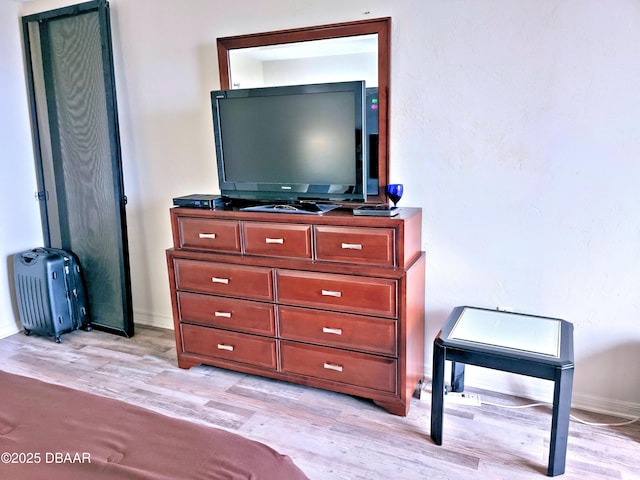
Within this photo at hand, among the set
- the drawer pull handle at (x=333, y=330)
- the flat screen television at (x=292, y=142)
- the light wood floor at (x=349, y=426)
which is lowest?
the light wood floor at (x=349, y=426)

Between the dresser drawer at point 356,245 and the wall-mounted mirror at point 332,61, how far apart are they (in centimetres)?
40

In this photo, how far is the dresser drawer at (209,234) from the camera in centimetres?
262

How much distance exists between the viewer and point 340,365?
2.46 meters

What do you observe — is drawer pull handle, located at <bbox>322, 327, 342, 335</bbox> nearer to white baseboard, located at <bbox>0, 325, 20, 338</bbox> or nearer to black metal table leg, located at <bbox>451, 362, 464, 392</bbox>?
black metal table leg, located at <bbox>451, 362, 464, 392</bbox>

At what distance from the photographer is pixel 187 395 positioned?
8.56 feet

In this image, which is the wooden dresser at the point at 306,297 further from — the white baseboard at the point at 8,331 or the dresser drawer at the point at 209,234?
the white baseboard at the point at 8,331

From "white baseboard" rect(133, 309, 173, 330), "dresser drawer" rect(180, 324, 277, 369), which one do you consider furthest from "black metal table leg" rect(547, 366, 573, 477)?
"white baseboard" rect(133, 309, 173, 330)

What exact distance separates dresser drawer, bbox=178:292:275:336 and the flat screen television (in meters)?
0.61

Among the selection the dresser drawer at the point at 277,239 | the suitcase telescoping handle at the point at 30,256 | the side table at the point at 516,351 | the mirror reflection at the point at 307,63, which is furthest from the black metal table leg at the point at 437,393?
the suitcase telescoping handle at the point at 30,256

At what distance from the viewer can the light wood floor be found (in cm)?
199

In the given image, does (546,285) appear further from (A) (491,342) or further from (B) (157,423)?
(B) (157,423)

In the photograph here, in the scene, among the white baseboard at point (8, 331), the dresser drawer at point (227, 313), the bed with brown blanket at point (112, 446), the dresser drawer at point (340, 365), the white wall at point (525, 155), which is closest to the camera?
the bed with brown blanket at point (112, 446)

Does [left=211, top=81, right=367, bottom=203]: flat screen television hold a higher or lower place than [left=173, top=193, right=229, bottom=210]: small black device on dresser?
higher

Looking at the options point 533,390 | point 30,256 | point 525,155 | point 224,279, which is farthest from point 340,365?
point 30,256
